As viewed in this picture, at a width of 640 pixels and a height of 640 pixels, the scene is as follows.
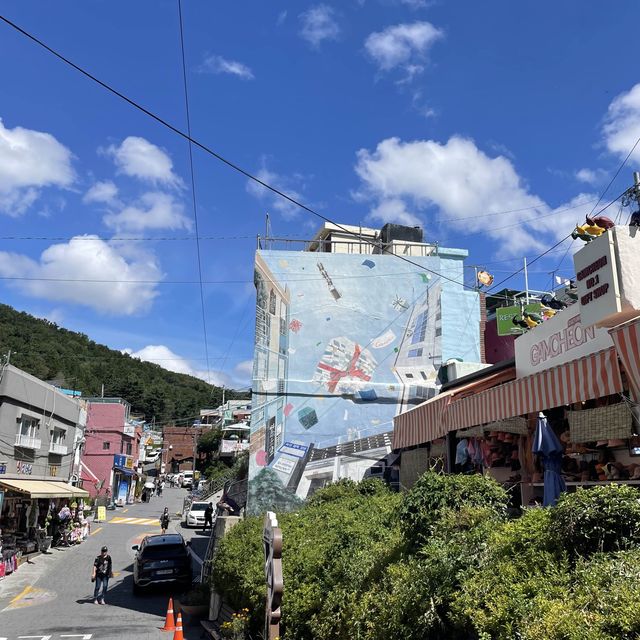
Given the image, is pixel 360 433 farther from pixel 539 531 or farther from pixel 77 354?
pixel 77 354

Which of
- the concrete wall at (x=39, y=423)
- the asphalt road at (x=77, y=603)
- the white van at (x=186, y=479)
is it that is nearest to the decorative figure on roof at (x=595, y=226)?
the asphalt road at (x=77, y=603)

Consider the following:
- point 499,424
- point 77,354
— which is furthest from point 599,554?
point 77,354

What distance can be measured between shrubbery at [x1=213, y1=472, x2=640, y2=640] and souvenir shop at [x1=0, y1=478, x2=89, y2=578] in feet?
55.4

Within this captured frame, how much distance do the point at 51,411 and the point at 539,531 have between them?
97.7ft

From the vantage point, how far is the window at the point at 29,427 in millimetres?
26445

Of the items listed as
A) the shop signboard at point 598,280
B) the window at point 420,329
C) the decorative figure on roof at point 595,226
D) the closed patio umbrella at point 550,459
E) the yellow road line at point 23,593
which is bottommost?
the yellow road line at point 23,593

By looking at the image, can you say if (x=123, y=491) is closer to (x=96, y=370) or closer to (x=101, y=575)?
(x=96, y=370)

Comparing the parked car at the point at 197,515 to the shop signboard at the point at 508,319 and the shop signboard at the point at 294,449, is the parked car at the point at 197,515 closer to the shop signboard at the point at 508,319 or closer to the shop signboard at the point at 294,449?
the shop signboard at the point at 294,449

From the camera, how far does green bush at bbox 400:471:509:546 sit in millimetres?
6062

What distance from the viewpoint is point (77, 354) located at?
249ft

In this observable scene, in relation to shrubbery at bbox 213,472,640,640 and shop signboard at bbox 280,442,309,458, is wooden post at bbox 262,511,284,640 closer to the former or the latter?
shrubbery at bbox 213,472,640,640

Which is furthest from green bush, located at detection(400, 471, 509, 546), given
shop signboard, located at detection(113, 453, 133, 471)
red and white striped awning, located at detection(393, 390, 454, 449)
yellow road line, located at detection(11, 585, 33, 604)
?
shop signboard, located at detection(113, 453, 133, 471)

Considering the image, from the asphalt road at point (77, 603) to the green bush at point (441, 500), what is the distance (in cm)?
812

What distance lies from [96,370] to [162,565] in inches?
2846
